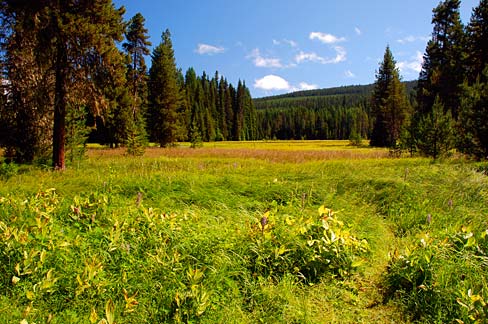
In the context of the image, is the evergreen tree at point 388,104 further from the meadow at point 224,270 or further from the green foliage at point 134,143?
the meadow at point 224,270

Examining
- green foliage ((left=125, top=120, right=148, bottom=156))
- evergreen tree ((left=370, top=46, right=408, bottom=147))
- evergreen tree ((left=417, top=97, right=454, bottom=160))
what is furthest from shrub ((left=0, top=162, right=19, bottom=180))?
evergreen tree ((left=370, top=46, right=408, bottom=147))

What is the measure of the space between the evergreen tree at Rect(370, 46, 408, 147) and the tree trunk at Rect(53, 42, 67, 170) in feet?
113

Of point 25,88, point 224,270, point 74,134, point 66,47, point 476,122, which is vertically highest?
point 66,47

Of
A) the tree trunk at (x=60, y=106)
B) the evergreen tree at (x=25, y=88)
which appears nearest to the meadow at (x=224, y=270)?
the tree trunk at (x=60, y=106)

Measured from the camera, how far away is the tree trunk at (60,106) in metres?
10.4

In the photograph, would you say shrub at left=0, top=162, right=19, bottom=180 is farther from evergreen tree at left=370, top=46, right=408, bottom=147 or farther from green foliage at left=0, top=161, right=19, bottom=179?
evergreen tree at left=370, top=46, right=408, bottom=147

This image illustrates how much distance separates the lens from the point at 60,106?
34.2 ft

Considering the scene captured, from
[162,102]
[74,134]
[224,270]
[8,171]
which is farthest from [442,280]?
[162,102]

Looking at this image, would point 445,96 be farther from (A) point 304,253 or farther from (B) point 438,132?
(A) point 304,253

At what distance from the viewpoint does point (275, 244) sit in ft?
11.1

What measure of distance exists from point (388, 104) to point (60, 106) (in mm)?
37224

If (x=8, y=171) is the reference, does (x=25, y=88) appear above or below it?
above

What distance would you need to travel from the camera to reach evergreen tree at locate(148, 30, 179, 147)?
31.5 m

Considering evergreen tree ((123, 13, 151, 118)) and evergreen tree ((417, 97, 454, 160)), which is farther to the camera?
evergreen tree ((123, 13, 151, 118))
